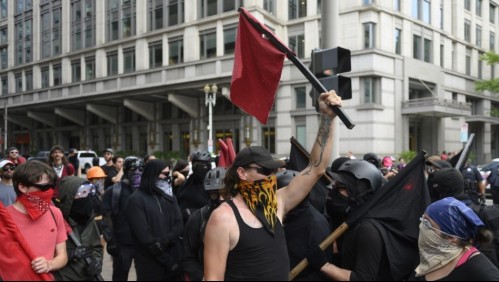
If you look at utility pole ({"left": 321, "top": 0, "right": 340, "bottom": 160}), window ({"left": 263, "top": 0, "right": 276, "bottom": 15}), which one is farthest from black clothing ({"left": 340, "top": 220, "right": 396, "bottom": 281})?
window ({"left": 263, "top": 0, "right": 276, "bottom": 15})

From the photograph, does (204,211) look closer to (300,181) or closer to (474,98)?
(300,181)

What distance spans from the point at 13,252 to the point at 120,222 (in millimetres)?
2693

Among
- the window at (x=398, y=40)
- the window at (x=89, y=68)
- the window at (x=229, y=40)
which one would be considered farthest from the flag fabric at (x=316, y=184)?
the window at (x=89, y=68)

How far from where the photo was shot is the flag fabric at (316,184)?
14.8ft

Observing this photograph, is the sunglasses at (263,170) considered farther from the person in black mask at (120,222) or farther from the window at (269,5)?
the window at (269,5)

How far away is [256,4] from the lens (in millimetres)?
27219

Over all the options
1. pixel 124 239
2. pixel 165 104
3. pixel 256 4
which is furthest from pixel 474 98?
pixel 124 239

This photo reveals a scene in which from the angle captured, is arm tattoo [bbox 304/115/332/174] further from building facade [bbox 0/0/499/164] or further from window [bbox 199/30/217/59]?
window [bbox 199/30/217/59]

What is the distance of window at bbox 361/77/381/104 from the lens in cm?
2662

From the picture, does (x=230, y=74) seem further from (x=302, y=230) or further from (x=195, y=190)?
(x=302, y=230)

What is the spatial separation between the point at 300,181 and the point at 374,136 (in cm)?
2380

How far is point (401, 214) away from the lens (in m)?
3.37

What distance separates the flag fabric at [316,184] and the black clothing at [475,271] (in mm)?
1800

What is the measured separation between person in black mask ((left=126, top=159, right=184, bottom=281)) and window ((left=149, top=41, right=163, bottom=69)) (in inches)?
1094
